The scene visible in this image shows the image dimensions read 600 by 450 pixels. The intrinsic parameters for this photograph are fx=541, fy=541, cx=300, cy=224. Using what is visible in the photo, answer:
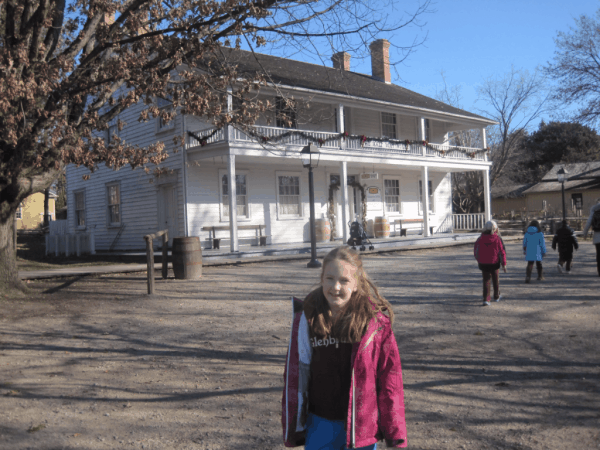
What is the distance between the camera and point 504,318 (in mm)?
7352

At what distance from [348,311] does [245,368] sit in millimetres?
3200

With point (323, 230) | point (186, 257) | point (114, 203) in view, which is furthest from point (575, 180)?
point (186, 257)

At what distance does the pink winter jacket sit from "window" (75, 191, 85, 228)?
2411cm

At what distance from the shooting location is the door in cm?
1977

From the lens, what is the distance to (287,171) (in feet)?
70.6

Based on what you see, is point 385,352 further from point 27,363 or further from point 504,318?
point 504,318

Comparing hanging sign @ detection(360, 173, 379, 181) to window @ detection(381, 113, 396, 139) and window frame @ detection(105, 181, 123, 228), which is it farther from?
window frame @ detection(105, 181, 123, 228)

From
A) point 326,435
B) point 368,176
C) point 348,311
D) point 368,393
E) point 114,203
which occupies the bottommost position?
point 326,435

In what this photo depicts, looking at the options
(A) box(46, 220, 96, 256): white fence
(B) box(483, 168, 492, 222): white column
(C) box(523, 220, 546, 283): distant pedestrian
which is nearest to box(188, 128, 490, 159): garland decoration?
(B) box(483, 168, 492, 222): white column

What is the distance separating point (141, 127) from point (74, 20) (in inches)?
405

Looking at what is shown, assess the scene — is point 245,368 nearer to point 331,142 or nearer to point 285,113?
point 285,113

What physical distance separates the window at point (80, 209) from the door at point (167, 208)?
6231 mm

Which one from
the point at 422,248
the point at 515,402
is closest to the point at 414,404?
the point at 515,402

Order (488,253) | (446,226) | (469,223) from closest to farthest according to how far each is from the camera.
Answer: (488,253)
(446,226)
(469,223)
